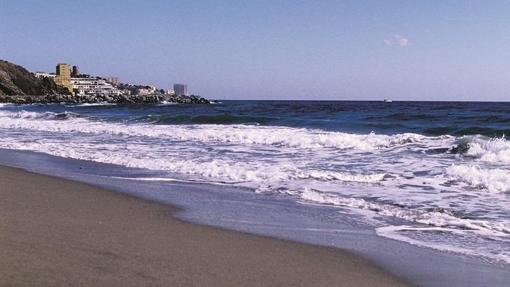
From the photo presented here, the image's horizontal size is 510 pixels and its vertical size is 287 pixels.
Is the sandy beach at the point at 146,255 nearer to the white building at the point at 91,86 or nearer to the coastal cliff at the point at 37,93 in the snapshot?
the coastal cliff at the point at 37,93

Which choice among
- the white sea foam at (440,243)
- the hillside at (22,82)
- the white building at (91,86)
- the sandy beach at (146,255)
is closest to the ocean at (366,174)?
the white sea foam at (440,243)

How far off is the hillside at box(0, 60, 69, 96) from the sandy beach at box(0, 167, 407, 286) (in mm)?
102338

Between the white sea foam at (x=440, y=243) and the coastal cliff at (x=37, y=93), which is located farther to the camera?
the coastal cliff at (x=37, y=93)

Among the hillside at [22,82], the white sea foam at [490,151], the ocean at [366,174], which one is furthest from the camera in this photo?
the hillside at [22,82]

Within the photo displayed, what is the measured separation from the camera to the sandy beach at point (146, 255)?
12.0ft

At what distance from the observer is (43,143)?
17.1m

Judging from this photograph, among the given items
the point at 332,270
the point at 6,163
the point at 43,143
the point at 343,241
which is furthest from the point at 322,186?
the point at 43,143

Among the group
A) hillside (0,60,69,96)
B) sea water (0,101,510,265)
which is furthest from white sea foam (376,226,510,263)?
hillside (0,60,69,96)

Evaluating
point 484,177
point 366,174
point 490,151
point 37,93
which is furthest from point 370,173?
point 37,93

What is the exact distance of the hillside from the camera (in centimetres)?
10212

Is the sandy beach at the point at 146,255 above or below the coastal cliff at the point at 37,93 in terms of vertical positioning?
below

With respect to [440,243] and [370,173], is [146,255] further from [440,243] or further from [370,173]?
[370,173]

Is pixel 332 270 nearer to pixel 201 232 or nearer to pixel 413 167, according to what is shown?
pixel 201 232

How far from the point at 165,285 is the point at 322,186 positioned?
5.51 meters
